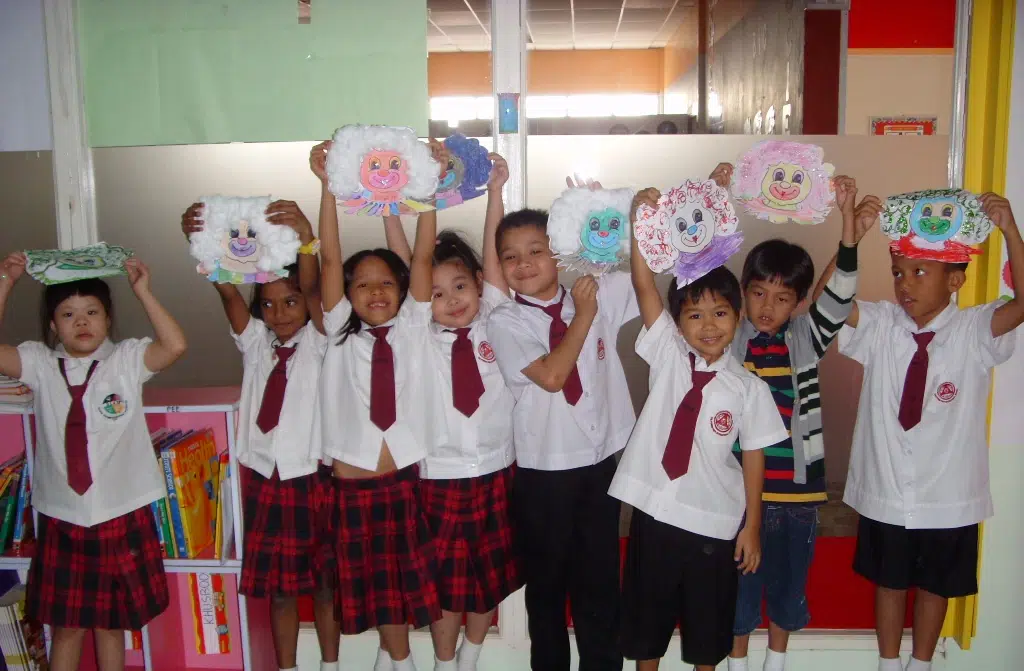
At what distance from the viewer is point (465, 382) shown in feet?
6.93

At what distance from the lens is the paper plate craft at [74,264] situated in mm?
1996

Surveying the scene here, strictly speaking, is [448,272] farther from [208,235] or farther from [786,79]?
[786,79]

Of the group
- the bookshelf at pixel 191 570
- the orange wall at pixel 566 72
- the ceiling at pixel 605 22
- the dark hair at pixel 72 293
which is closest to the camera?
the dark hair at pixel 72 293

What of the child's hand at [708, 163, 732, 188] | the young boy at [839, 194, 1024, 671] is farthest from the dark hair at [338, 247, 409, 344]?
the young boy at [839, 194, 1024, 671]

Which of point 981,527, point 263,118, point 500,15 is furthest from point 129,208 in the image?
point 981,527

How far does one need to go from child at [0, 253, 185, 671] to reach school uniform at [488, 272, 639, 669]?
1.01 metres

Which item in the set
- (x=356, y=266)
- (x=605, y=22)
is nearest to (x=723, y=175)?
(x=356, y=266)

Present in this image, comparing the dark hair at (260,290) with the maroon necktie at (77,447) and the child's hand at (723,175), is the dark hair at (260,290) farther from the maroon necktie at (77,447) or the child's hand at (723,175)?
the child's hand at (723,175)

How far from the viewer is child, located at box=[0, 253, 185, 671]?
2.07 metres

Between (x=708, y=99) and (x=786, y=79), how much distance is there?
32.0 inches

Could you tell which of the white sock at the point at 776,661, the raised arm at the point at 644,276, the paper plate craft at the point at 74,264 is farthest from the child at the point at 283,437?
the white sock at the point at 776,661

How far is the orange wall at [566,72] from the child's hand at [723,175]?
28.6 inches

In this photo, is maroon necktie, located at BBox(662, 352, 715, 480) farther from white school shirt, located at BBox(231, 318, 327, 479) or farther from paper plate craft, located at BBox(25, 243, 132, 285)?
paper plate craft, located at BBox(25, 243, 132, 285)

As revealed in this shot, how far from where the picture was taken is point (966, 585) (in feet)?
6.84
